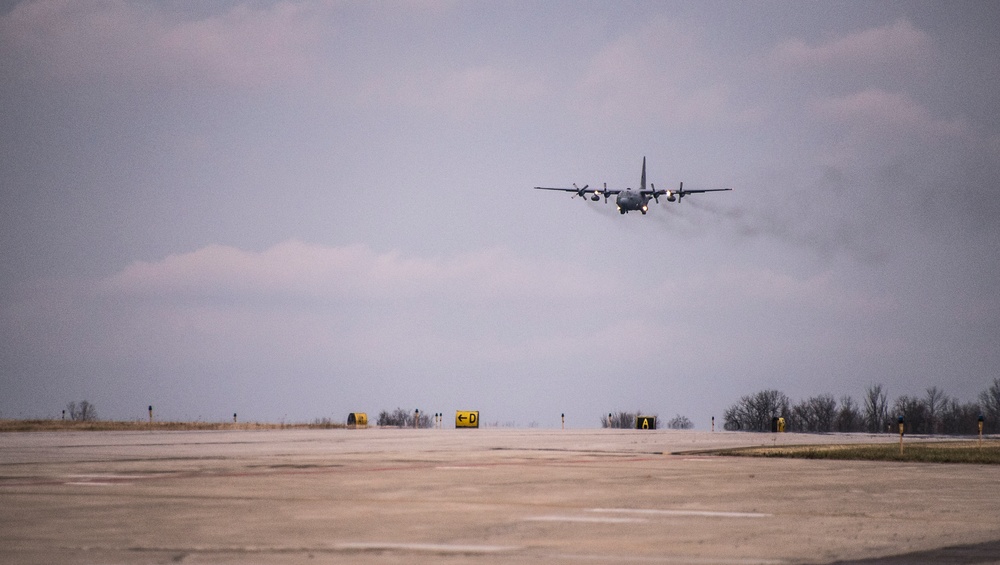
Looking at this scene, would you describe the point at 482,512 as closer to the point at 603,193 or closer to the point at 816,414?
the point at 603,193

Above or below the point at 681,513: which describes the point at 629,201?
above

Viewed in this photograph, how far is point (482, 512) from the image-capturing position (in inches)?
621

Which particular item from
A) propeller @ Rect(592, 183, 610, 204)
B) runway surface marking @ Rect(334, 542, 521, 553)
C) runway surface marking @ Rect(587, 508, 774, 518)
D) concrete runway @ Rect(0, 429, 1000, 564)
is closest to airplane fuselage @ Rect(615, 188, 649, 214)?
propeller @ Rect(592, 183, 610, 204)

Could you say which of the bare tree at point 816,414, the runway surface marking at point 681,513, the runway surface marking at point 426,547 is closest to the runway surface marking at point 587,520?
the runway surface marking at point 681,513

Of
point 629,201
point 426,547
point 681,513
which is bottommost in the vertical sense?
point 426,547

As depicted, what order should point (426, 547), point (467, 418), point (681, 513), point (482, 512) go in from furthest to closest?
point (467, 418) → point (681, 513) → point (482, 512) → point (426, 547)

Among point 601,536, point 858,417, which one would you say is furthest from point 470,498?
point 858,417

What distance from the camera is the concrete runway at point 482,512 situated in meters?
11.9

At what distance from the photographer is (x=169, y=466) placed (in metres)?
25.0

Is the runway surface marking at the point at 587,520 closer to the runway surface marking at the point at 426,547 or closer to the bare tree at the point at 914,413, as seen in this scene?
the runway surface marking at the point at 426,547

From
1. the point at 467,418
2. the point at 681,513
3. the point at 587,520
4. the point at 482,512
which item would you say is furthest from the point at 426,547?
the point at 467,418

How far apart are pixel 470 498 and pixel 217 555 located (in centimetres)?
703

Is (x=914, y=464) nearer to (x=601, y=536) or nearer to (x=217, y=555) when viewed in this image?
(x=601, y=536)

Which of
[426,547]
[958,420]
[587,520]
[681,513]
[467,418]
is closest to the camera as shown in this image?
[426,547]
